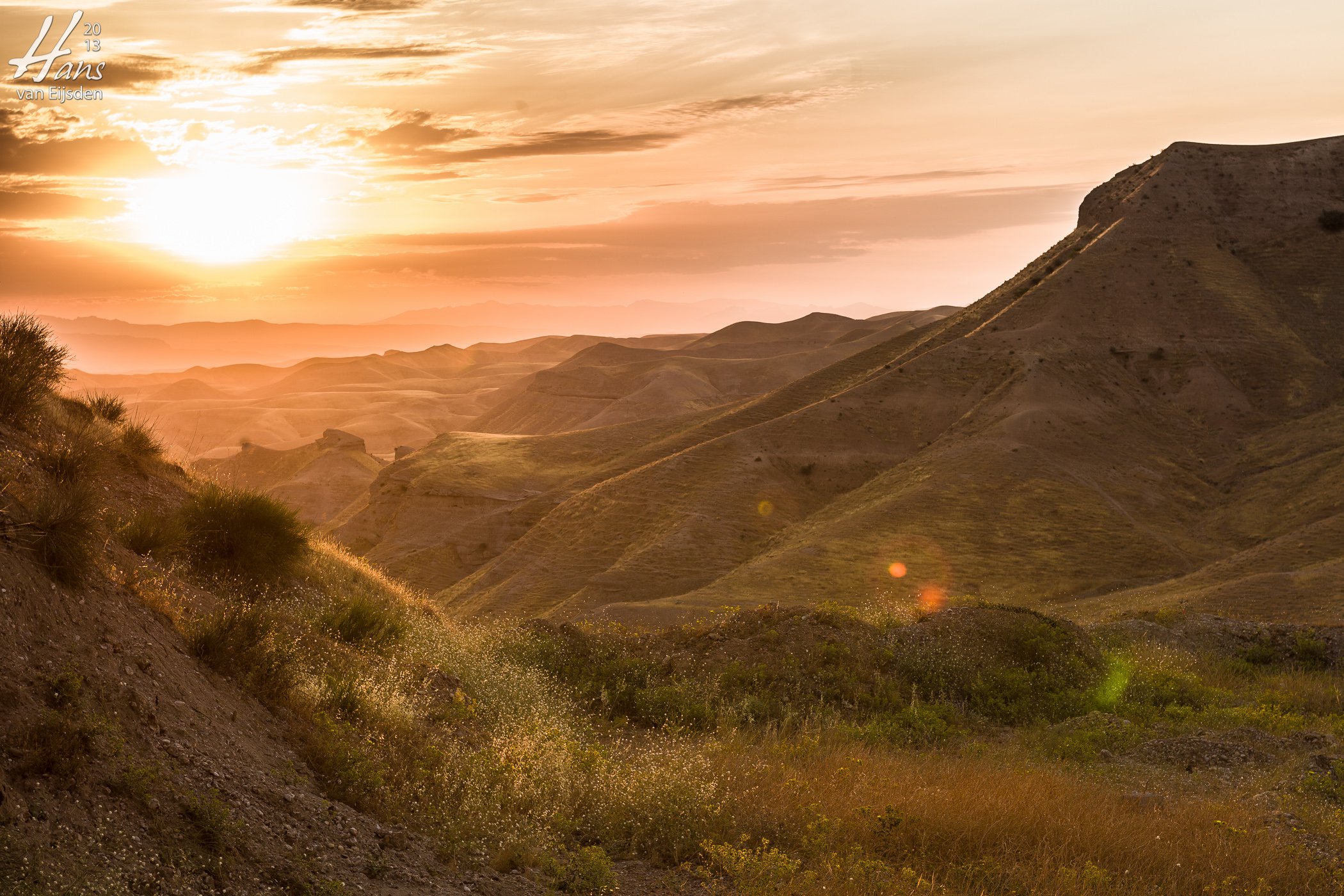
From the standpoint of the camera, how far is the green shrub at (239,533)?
35.6 ft

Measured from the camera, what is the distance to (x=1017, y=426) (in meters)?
46.0

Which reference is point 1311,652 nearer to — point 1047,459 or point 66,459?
point 66,459

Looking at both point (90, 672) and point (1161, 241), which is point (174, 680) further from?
point (1161, 241)

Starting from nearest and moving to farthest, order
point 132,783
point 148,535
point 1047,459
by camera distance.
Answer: point 132,783
point 148,535
point 1047,459

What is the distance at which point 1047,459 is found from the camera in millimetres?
43875

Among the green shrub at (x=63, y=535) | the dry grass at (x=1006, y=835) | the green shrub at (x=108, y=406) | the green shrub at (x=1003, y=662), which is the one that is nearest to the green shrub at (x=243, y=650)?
the green shrub at (x=63, y=535)

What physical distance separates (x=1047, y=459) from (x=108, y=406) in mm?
39865

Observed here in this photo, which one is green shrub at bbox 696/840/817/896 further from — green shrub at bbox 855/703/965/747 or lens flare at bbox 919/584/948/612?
lens flare at bbox 919/584/948/612

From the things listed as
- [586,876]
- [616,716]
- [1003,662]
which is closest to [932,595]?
[1003,662]

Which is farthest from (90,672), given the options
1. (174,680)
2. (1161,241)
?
(1161,241)

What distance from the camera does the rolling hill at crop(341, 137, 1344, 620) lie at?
34781 mm

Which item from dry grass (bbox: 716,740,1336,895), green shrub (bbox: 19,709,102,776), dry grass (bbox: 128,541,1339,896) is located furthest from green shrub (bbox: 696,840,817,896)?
green shrub (bbox: 19,709,102,776)

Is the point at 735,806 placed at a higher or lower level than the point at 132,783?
lower

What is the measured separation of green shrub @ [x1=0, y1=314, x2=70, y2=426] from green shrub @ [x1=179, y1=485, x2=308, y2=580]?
6.39ft
